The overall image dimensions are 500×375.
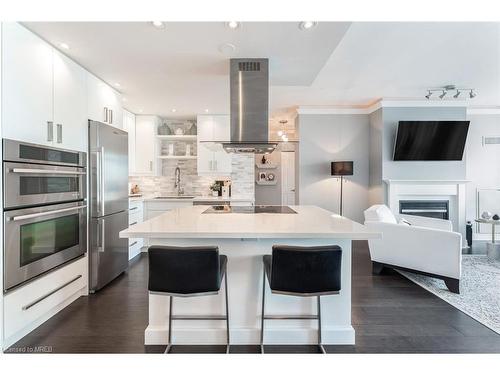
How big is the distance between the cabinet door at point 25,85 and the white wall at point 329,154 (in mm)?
4029

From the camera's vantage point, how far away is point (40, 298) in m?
2.27

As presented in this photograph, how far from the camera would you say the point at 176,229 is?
1845 mm

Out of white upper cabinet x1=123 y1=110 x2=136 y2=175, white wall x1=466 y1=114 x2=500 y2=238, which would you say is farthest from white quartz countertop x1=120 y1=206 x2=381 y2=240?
white wall x1=466 y1=114 x2=500 y2=238

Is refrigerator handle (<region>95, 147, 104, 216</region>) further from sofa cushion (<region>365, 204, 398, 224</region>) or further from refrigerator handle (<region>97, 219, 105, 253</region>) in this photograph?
sofa cushion (<region>365, 204, 398, 224</region>)

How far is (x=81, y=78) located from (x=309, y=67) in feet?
7.71

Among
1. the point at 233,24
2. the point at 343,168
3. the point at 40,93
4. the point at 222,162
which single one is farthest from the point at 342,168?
the point at 40,93

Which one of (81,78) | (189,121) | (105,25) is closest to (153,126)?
(189,121)

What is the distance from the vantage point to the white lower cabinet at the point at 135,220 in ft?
13.9

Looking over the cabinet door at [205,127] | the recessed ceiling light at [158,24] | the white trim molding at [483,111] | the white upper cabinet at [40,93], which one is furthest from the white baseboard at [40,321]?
the white trim molding at [483,111]

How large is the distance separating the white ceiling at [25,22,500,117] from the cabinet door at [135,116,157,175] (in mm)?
609

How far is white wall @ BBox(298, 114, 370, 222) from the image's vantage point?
539 centimetres

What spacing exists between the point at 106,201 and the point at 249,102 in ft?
6.30

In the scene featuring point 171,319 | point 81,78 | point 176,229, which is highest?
point 81,78
